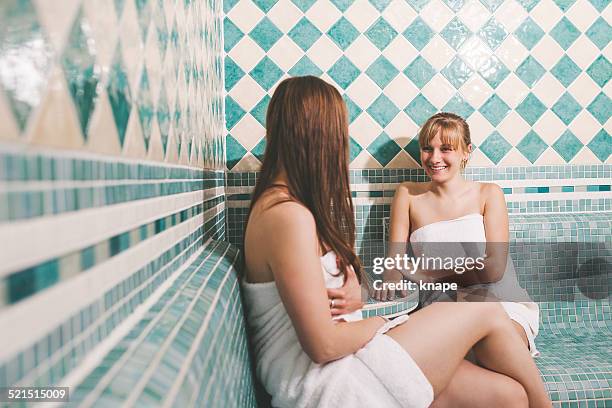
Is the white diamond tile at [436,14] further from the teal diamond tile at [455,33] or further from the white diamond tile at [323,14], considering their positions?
the white diamond tile at [323,14]

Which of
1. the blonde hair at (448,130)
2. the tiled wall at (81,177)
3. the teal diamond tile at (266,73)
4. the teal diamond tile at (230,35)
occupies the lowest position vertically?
the tiled wall at (81,177)

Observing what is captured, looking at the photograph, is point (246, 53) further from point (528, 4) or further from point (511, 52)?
point (528, 4)

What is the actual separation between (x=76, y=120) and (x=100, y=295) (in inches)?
9.1

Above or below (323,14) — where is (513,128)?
below

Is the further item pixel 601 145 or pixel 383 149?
pixel 601 145

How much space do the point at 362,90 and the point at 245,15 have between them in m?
0.67

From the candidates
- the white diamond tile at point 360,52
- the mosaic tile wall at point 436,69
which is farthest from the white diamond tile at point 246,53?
the white diamond tile at point 360,52

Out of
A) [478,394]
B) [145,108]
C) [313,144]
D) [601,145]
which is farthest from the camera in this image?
[601,145]

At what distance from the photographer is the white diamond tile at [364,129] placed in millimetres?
2793

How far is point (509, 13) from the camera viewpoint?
9.36 feet

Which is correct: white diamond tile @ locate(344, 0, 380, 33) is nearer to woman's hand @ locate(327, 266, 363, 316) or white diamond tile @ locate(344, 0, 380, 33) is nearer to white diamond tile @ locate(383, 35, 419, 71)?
white diamond tile @ locate(383, 35, 419, 71)

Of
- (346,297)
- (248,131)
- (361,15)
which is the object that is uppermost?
(361,15)

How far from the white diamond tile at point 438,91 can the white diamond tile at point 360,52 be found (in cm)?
32

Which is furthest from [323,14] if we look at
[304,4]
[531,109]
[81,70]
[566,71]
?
[81,70]
